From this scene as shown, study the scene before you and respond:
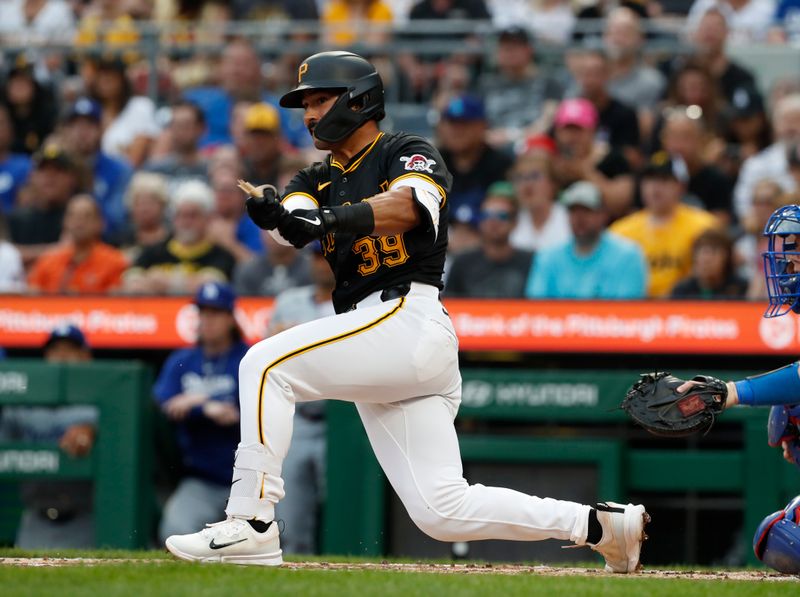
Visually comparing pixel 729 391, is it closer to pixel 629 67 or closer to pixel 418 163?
pixel 418 163

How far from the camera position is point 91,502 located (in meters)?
8.01

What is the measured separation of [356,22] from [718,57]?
311cm

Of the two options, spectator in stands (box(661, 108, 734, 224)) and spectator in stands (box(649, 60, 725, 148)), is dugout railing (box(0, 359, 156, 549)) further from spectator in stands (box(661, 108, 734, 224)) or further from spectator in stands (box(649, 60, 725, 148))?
spectator in stands (box(649, 60, 725, 148))

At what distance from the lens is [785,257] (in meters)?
5.14

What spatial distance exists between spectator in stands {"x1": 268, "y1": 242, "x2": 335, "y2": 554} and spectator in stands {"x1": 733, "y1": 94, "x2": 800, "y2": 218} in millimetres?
3101

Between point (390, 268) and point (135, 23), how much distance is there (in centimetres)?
851

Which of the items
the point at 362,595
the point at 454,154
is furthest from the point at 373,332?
the point at 454,154

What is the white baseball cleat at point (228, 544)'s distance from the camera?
16.0ft

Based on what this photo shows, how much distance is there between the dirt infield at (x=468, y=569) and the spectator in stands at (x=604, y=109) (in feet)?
17.4

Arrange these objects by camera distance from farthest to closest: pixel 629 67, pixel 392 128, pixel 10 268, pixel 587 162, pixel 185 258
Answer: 1. pixel 392 128
2. pixel 629 67
3. pixel 10 268
4. pixel 587 162
5. pixel 185 258

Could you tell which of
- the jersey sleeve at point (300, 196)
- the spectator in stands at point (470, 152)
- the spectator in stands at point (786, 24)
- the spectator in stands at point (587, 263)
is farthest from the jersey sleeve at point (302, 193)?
the spectator in stands at point (786, 24)

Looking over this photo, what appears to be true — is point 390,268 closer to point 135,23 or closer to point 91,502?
point 91,502

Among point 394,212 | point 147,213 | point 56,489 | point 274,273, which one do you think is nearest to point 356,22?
point 147,213

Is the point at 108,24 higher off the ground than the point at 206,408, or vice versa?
the point at 108,24
